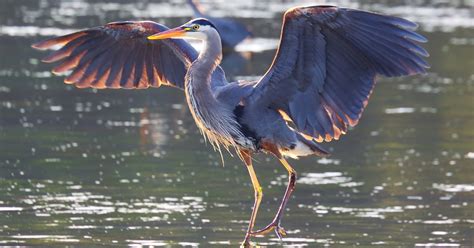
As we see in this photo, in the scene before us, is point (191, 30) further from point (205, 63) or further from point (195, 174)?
point (195, 174)

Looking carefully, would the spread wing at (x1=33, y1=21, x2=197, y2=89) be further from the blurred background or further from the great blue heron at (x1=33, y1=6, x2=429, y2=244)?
the blurred background

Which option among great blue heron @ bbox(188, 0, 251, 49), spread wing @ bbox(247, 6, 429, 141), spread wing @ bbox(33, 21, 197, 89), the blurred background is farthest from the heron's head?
great blue heron @ bbox(188, 0, 251, 49)

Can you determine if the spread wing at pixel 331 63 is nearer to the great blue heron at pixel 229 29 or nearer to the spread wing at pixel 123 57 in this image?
the spread wing at pixel 123 57

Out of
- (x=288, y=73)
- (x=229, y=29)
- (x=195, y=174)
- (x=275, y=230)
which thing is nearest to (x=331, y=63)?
(x=288, y=73)

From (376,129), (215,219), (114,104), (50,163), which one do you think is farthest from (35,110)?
(215,219)

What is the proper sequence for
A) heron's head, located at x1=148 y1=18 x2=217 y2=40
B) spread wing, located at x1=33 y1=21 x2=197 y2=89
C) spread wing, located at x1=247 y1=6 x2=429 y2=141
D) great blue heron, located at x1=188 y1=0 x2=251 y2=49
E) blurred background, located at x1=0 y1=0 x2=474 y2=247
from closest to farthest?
spread wing, located at x1=247 y1=6 x2=429 y2=141
heron's head, located at x1=148 y1=18 x2=217 y2=40
blurred background, located at x1=0 y1=0 x2=474 y2=247
spread wing, located at x1=33 y1=21 x2=197 y2=89
great blue heron, located at x1=188 y1=0 x2=251 y2=49

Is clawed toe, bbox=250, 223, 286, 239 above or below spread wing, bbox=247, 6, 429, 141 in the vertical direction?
below

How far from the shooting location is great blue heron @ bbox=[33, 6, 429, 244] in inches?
355

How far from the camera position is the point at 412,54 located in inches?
357

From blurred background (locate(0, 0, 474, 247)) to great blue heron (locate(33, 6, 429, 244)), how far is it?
70 centimetres

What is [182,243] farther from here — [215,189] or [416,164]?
[416,164]

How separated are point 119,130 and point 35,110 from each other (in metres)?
1.62

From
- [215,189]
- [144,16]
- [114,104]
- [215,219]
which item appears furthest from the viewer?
[144,16]

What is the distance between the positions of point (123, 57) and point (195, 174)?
1592mm
